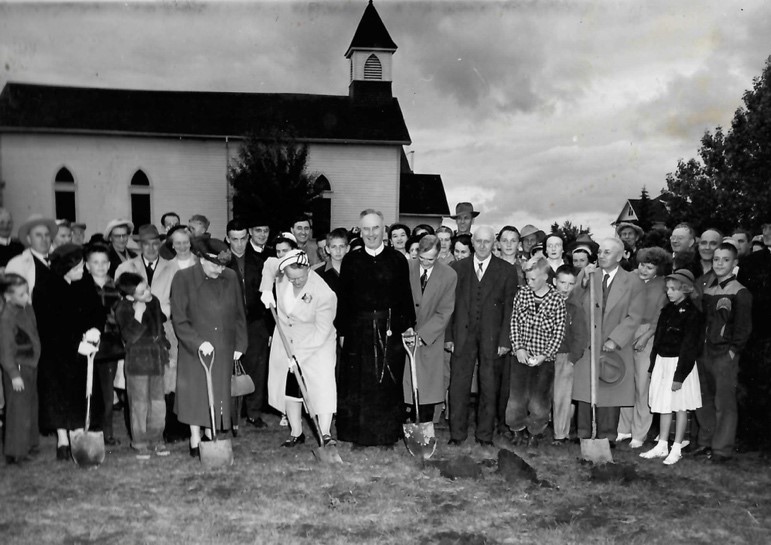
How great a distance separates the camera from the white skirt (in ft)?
22.3

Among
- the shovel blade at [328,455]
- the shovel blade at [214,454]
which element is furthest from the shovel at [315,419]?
the shovel blade at [214,454]

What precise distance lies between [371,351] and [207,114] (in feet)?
112

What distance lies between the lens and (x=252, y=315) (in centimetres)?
805

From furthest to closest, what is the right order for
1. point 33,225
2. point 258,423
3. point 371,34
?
1. point 371,34
2. point 258,423
3. point 33,225

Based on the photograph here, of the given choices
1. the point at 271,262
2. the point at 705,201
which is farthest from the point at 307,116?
the point at 271,262

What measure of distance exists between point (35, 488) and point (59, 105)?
36.2 metres

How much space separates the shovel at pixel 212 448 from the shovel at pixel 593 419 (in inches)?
126

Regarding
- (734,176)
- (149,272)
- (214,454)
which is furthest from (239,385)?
(734,176)

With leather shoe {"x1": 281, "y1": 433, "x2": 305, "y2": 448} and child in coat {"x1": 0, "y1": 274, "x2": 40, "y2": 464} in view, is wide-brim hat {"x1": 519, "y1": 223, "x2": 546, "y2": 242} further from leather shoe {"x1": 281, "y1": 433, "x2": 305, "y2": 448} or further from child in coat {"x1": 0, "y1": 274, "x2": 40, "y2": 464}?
child in coat {"x1": 0, "y1": 274, "x2": 40, "y2": 464}

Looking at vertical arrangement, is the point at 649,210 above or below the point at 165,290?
above

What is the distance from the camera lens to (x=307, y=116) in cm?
3894

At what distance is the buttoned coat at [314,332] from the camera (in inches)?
267

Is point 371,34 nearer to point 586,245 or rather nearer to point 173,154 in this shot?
point 173,154

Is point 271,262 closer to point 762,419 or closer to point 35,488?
point 35,488
